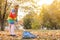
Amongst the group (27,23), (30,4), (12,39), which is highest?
(30,4)

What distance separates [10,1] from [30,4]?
1.98 meters

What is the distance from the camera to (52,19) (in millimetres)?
35031

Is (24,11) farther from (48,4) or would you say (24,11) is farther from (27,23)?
(27,23)

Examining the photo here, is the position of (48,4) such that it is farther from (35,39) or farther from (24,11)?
(35,39)

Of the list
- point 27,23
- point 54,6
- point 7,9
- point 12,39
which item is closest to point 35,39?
point 12,39

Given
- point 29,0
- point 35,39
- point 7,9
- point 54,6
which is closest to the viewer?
point 35,39

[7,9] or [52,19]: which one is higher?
[7,9]

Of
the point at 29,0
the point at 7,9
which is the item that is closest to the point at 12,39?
the point at 29,0

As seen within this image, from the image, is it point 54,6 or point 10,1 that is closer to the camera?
point 10,1

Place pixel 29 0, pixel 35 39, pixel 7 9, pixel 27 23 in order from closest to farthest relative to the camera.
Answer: pixel 35 39
pixel 29 0
pixel 7 9
pixel 27 23

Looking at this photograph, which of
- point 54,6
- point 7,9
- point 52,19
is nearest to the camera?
point 7,9

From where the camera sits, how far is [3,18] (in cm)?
2066

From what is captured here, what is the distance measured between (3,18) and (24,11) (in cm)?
252

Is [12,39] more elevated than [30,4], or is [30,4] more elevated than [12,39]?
[30,4]
